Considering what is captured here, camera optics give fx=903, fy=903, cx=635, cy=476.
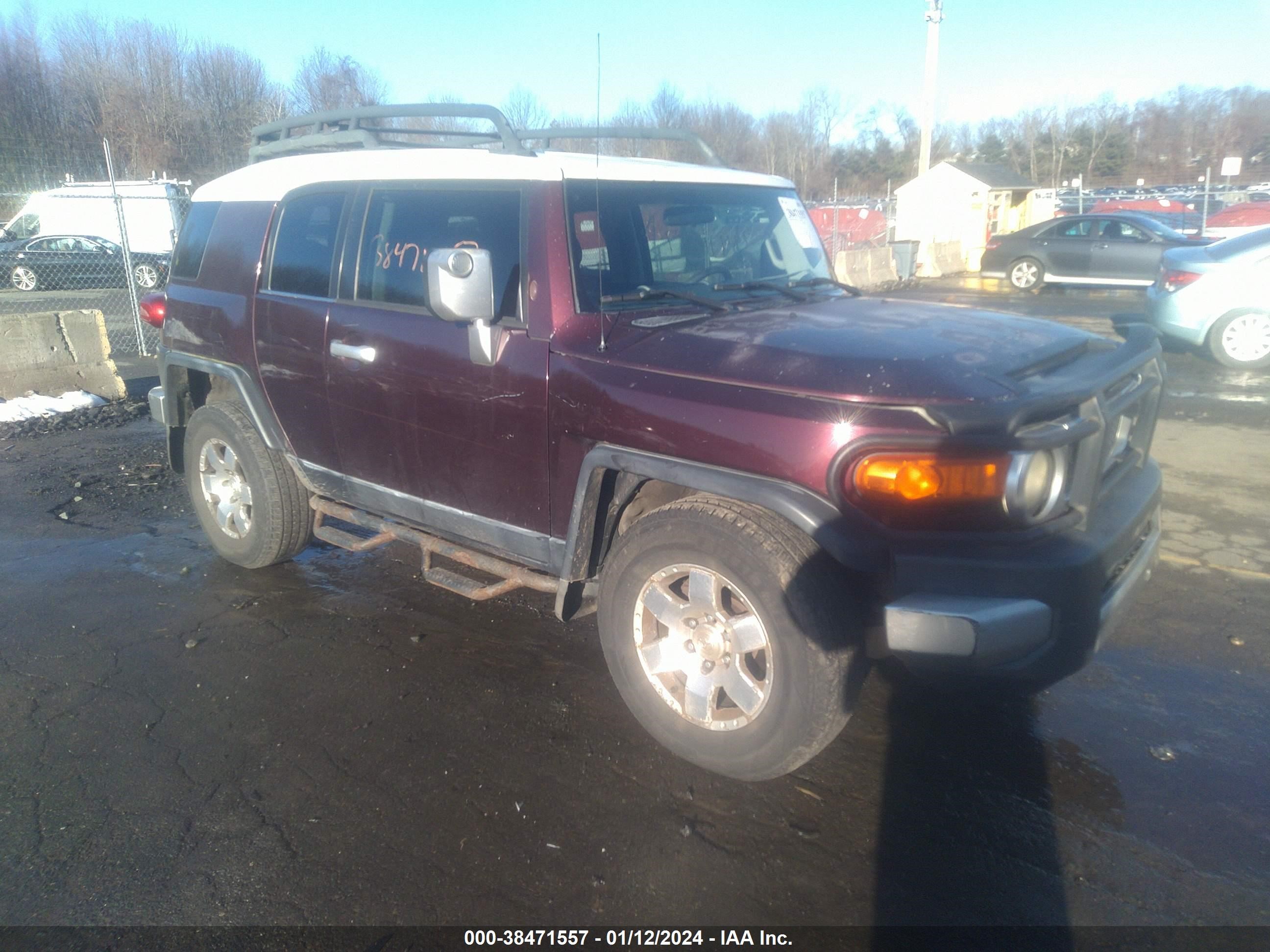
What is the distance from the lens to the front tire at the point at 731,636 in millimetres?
2719

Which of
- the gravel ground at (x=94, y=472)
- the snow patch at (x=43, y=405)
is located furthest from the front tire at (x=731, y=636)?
the snow patch at (x=43, y=405)

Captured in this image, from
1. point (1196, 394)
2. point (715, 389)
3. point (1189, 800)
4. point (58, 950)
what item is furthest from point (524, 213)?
point (1196, 394)

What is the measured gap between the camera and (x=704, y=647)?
3025 mm

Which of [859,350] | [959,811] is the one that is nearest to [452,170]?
[859,350]

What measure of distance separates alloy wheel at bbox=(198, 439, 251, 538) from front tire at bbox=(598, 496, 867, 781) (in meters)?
2.54

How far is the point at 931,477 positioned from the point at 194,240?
13.7ft

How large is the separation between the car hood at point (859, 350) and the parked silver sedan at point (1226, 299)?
8.22 meters

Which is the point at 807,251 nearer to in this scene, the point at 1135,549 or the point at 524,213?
the point at 524,213

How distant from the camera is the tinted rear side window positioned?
4792mm

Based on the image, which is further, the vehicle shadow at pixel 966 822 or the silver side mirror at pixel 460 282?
the silver side mirror at pixel 460 282

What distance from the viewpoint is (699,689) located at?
121 inches

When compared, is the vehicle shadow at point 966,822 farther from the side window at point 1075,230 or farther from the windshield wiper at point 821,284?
the side window at point 1075,230

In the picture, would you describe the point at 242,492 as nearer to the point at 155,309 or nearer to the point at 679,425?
the point at 155,309

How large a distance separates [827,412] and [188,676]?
2965mm
